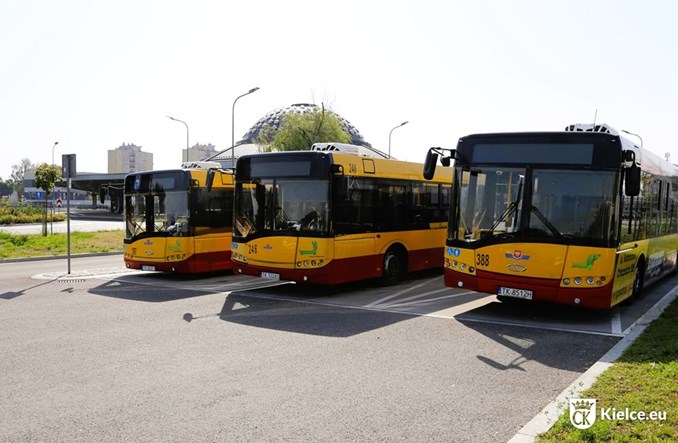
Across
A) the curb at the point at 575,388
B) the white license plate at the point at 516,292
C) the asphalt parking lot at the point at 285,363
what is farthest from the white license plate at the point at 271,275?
the curb at the point at 575,388

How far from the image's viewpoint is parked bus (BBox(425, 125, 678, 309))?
920 centimetres

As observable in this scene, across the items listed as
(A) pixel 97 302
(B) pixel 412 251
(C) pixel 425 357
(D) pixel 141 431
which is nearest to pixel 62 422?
(D) pixel 141 431

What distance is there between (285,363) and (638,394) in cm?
364

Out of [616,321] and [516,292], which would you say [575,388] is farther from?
[616,321]

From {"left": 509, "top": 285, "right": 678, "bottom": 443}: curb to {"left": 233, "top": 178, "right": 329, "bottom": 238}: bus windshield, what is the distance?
556 centimetres

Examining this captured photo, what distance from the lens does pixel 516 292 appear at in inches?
379

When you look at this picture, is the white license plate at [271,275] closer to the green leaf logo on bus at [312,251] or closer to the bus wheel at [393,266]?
the green leaf logo on bus at [312,251]

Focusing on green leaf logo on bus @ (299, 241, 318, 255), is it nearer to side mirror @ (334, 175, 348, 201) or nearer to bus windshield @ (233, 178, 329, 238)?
bus windshield @ (233, 178, 329, 238)

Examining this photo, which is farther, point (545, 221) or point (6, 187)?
point (6, 187)

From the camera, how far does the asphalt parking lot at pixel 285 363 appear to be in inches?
205

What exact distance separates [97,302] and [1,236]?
17.1 metres

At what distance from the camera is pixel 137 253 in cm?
1517

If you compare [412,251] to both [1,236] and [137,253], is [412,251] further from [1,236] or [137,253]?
[1,236]

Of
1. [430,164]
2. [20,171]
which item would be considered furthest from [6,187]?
[430,164]
